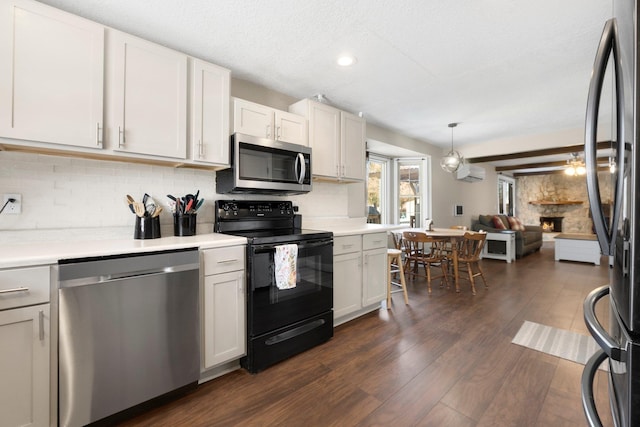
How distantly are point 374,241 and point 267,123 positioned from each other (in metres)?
1.58

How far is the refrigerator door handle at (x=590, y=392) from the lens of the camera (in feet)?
2.13

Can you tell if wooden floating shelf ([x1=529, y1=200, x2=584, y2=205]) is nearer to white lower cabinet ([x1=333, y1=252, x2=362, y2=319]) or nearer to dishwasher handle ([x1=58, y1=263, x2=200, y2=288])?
white lower cabinet ([x1=333, y1=252, x2=362, y2=319])

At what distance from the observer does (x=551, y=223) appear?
10.3 meters

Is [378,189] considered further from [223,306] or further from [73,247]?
[73,247]

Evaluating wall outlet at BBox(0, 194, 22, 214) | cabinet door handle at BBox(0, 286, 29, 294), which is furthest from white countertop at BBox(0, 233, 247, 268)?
wall outlet at BBox(0, 194, 22, 214)

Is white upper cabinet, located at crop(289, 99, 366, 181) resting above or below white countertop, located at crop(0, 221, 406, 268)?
above

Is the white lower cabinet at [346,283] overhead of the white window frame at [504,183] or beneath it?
beneath

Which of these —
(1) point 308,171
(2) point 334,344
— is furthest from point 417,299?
(1) point 308,171

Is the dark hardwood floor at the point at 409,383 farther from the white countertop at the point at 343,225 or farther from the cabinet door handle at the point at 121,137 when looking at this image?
the cabinet door handle at the point at 121,137

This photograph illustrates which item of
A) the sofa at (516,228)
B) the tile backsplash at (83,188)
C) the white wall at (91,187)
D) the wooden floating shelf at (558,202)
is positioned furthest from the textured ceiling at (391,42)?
the wooden floating shelf at (558,202)

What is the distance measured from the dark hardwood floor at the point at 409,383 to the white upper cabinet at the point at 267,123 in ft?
6.10

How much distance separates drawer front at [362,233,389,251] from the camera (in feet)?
9.74

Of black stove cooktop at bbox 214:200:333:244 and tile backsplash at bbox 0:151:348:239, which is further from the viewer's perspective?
black stove cooktop at bbox 214:200:333:244

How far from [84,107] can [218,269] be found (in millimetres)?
1236
